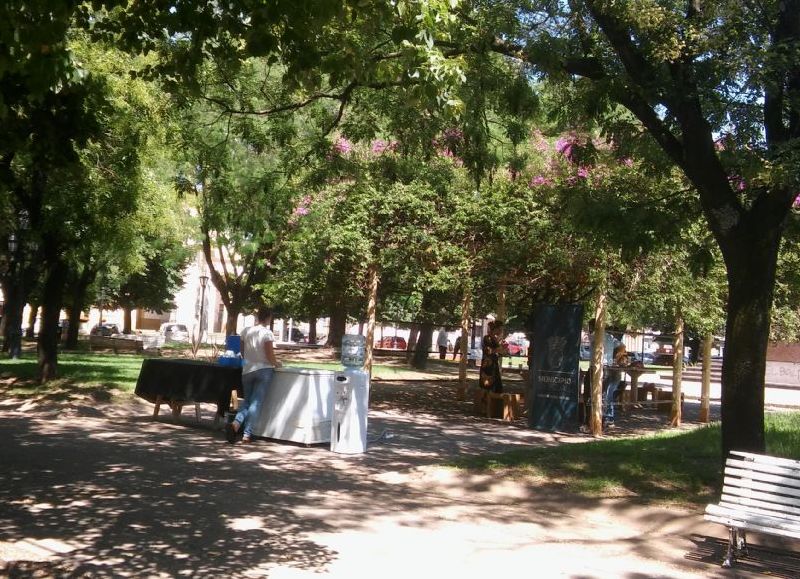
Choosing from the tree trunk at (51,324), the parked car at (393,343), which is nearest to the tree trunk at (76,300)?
the tree trunk at (51,324)

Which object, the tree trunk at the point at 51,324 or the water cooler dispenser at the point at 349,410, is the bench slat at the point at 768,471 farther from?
the tree trunk at the point at 51,324

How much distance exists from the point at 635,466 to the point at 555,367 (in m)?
5.31

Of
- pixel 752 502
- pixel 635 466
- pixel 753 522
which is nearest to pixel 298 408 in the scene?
pixel 635 466

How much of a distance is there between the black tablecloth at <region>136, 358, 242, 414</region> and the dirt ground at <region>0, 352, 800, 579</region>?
76 centimetres

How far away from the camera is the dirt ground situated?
6082mm

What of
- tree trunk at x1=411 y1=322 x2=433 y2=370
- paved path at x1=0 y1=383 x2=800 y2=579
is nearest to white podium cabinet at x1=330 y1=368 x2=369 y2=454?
paved path at x1=0 y1=383 x2=800 y2=579

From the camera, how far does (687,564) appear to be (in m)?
6.77

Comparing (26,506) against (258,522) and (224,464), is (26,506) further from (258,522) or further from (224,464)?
(224,464)

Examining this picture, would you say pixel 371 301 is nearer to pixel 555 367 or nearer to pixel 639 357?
pixel 555 367

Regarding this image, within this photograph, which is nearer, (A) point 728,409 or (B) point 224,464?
(A) point 728,409

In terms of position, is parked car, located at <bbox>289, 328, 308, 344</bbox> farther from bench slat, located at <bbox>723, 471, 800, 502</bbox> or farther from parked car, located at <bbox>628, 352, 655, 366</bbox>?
bench slat, located at <bbox>723, 471, 800, 502</bbox>

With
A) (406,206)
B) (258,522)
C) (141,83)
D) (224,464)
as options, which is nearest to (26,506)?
(258,522)

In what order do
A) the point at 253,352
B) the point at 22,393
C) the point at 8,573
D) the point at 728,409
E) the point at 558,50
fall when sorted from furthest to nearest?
the point at 22,393 < the point at 253,352 < the point at 558,50 < the point at 728,409 < the point at 8,573

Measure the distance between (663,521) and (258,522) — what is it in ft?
12.3
